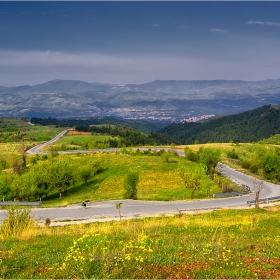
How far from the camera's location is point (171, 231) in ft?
70.7

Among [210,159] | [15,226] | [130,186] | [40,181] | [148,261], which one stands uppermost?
[148,261]

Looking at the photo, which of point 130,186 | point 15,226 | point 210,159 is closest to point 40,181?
point 130,186

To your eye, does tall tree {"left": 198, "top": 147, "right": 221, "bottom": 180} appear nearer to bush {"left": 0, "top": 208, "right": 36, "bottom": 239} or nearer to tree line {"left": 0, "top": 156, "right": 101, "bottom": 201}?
tree line {"left": 0, "top": 156, "right": 101, "bottom": 201}

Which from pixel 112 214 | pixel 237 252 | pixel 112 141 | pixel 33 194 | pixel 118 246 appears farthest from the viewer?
pixel 112 141

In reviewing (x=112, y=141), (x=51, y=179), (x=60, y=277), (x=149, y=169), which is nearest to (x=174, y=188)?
(x=149, y=169)

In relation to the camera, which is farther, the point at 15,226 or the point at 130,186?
the point at 130,186

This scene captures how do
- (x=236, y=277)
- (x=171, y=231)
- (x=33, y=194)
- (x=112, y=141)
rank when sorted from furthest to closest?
(x=112, y=141) < (x=33, y=194) < (x=171, y=231) < (x=236, y=277)

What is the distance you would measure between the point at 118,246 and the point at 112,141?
175 metres

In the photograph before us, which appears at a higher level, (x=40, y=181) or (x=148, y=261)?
(x=148, y=261)

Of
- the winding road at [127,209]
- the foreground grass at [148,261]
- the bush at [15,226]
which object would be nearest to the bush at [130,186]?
the winding road at [127,209]

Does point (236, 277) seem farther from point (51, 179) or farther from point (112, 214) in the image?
point (51, 179)

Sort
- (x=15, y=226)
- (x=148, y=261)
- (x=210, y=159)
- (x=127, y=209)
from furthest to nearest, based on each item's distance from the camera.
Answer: (x=210, y=159) < (x=127, y=209) < (x=15, y=226) < (x=148, y=261)

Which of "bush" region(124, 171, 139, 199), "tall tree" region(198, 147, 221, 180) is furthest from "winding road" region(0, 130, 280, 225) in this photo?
"tall tree" region(198, 147, 221, 180)

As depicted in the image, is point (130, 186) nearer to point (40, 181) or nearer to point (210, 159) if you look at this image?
point (40, 181)
